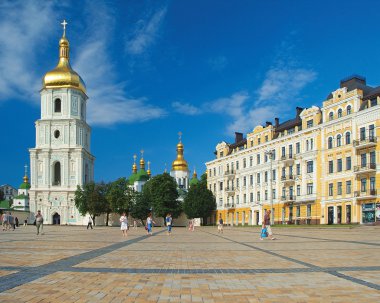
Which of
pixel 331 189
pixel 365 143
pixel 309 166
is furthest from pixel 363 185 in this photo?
pixel 309 166

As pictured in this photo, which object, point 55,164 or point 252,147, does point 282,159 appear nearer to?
point 252,147

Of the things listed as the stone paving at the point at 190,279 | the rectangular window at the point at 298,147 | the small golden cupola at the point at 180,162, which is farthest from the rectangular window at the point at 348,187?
the small golden cupola at the point at 180,162

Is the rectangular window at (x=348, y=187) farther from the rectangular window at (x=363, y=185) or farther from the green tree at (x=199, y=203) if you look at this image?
the green tree at (x=199, y=203)

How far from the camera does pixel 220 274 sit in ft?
30.1

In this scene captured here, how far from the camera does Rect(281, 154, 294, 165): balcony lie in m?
60.5

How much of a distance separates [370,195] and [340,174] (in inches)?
229

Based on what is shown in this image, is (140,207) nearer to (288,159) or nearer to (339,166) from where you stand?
(288,159)

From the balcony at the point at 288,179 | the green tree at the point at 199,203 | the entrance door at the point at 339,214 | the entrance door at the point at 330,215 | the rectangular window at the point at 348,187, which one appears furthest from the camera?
the green tree at the point at 199,203

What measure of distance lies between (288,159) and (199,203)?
75.6 feet

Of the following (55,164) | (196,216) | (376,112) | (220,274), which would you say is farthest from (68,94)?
(220,274)

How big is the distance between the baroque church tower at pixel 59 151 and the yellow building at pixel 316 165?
95.9ft

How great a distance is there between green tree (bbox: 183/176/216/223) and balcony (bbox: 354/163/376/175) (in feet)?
113

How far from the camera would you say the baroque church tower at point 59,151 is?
271 ft

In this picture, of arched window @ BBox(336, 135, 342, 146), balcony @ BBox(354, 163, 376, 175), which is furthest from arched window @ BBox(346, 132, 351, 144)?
balcony @ BBox(354, 163, 376, 175)
